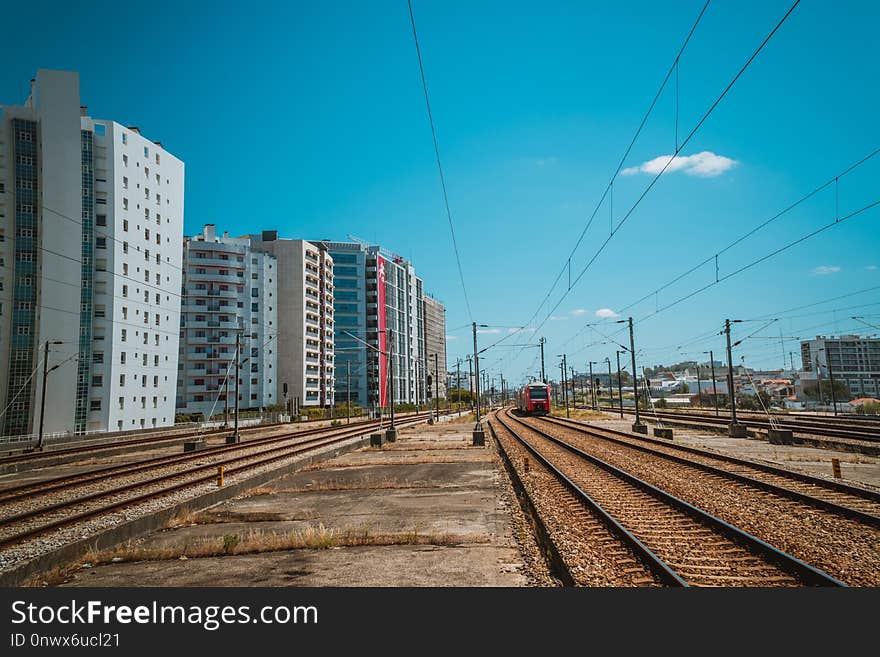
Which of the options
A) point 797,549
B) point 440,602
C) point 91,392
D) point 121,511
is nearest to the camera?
point 440,602

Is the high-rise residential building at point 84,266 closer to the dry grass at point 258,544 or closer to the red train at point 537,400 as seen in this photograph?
the dry grass at point 258,544

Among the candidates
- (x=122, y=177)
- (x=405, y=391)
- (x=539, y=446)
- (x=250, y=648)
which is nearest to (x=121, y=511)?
(x=250, y=648)

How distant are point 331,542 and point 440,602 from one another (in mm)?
5576

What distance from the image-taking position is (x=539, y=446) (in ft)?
98.8

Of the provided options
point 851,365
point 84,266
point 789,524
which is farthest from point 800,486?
point 851,365

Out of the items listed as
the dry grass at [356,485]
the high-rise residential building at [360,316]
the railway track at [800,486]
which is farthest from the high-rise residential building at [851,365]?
the dry grass at [356,485]

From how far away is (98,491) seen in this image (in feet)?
59.3

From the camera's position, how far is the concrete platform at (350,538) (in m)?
8.34

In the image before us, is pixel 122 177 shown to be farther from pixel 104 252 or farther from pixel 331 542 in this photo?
pixel 331 542

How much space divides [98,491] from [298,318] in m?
85.6

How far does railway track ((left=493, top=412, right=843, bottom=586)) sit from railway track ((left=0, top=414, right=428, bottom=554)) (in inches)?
458

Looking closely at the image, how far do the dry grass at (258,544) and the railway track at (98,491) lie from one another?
93.3 inches

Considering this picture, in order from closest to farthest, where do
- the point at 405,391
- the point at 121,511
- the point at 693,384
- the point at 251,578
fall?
1. the point at 251,578
2. the point at 121,511
3. the point at 405,391
4. the point at 693,384

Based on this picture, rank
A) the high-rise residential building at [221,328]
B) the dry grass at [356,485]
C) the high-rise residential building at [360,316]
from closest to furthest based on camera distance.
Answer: the dry grass at [356,485], the high-rise residential building at [221,328], the high-rise residential building at [360,316]
